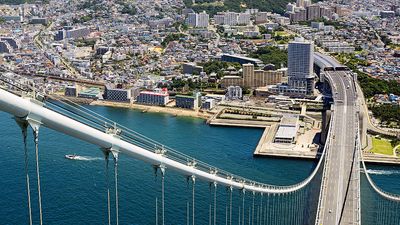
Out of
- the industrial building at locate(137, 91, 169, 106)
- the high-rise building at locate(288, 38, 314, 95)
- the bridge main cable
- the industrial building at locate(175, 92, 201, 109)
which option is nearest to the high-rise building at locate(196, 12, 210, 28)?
the high-rise building at locate(288, 38, 314, 95)

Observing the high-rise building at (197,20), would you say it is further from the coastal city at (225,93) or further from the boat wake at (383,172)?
the boat wake at (383,172)

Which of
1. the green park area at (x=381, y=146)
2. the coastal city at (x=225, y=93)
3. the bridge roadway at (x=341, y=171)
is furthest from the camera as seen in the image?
the green park area at (x=381, y=146)

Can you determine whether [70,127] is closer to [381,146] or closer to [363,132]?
[363,132]

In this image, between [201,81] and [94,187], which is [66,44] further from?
[94,187]

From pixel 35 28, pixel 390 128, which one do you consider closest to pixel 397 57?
pixel 390 128

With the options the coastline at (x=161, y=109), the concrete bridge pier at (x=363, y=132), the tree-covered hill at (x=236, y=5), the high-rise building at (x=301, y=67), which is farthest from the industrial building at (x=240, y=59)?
the tree-covered hill at (x=236, y=5)
